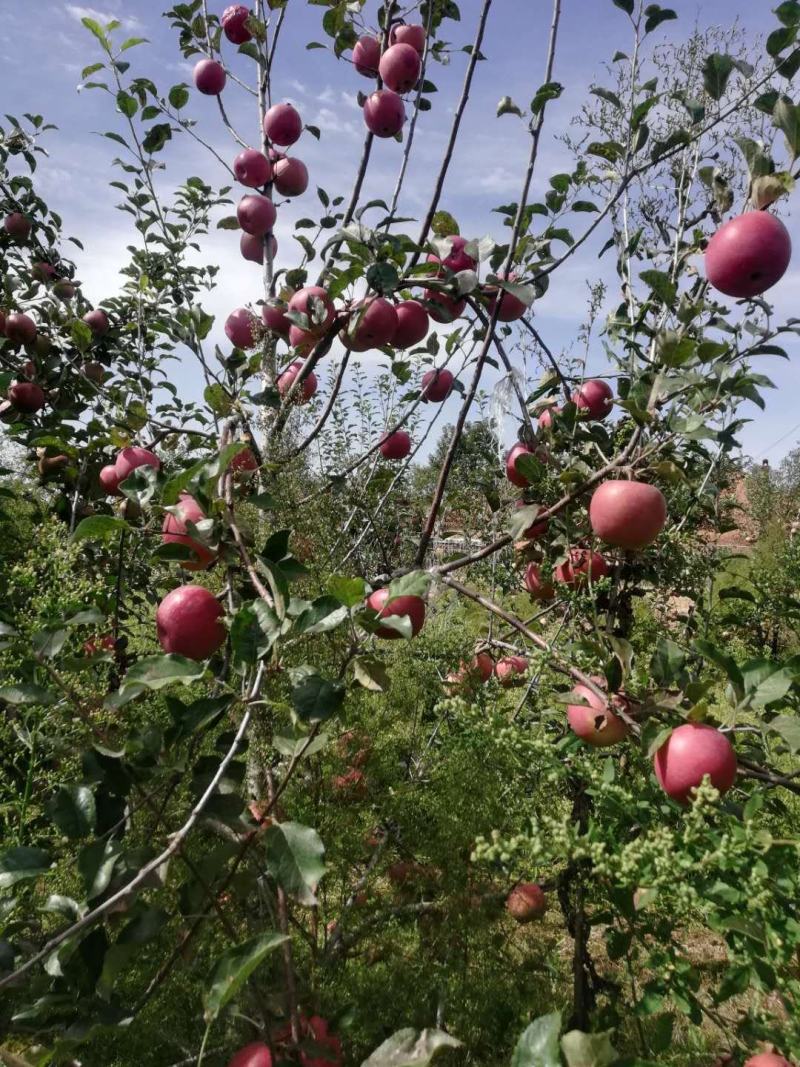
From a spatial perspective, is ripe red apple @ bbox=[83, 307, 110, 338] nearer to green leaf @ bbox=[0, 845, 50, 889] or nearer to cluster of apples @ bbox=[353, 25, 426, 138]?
cluster of apples @ bbox=[353, 25, 426, 138]

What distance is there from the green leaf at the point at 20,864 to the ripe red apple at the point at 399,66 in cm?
161

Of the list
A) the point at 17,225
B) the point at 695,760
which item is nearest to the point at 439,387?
the point at 695,760

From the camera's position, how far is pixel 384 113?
1507 millimetres

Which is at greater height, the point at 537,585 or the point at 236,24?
the point at 236,24

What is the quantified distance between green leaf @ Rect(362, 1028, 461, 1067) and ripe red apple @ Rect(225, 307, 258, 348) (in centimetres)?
134

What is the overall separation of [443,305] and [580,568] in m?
0.61

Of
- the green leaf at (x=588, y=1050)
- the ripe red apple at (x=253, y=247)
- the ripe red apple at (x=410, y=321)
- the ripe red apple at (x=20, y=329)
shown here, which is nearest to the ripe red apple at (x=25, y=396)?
the ripe red apple at (x=20, y=329)

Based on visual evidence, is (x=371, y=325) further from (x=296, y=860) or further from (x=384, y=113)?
(x=296, y=860)

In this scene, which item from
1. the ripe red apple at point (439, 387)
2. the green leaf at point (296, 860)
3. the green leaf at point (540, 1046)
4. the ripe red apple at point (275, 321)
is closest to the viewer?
the green leaf at point (540, 1046)

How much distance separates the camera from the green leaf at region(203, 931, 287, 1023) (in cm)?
64

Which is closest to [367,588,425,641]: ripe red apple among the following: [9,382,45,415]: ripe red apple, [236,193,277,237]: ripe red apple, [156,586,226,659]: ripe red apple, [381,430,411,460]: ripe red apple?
[156,586,226,659]: ripe red apple

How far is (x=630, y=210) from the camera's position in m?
1.96

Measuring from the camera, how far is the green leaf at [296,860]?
722 millimetres

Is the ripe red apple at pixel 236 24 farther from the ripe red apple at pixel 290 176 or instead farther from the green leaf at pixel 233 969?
the green leaf at pixel 233 969
